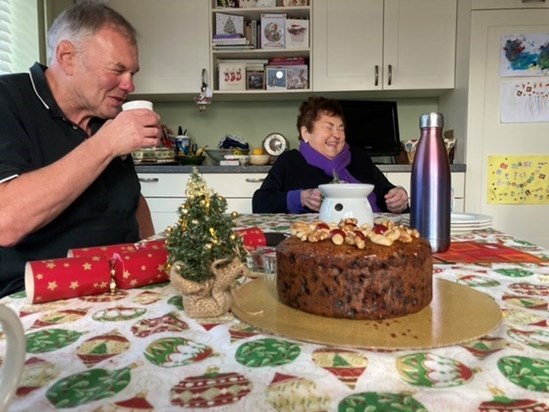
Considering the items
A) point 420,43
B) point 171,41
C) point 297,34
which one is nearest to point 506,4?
point 420,43

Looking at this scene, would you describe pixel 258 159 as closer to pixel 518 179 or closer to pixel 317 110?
pixel 317 110

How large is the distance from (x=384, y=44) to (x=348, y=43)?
0.21m

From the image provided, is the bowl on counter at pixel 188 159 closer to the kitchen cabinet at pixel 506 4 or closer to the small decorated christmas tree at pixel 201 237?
the kitchen cabinet at pixel 506 4

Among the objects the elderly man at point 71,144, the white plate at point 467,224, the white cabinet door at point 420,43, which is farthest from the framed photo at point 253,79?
the white plate at point 467,224

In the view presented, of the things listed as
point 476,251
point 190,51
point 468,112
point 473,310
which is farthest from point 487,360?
point 190,51

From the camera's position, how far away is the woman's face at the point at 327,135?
205cm

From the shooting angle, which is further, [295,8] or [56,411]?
[295,8]

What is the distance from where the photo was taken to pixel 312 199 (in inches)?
64.7

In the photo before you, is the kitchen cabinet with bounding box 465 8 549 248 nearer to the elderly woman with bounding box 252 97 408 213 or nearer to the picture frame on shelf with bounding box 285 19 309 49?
the elderly woman with bounding box 252 97 408 213

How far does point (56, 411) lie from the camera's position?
0.34 m

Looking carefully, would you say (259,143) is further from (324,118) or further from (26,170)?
(26,170)

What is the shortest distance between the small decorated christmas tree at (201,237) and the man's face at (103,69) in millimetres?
752

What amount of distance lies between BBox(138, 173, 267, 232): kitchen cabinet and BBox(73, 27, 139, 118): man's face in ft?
4.80

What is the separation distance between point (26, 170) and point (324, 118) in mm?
1346
